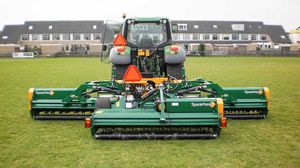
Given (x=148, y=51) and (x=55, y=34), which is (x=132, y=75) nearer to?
(x=148, y=51)

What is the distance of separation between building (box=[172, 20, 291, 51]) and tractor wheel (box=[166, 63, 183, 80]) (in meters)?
64.9

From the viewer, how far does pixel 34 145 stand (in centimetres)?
667

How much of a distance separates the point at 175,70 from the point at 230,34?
69965 mm

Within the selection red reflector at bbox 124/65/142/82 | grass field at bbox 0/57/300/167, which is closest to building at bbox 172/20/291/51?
red reflector at bbox 124/65/142/82

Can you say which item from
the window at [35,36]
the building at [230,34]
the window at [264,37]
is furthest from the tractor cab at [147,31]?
the window at [264,37]

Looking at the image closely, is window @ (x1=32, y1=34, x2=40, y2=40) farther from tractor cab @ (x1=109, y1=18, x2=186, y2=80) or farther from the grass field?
the grass field

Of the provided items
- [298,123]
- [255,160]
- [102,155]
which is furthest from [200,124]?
[298,123]

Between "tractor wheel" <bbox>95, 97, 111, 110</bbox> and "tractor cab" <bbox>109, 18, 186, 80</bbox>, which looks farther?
"tractor cab" <bbox>109, 18, 186, 80</bbox>

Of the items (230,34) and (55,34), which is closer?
(55,34)

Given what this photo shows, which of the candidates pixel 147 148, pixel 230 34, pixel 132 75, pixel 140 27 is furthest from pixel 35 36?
pixel 147 148

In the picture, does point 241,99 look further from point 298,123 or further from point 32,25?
point 32,25

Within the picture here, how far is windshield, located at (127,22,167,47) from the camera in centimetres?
1101

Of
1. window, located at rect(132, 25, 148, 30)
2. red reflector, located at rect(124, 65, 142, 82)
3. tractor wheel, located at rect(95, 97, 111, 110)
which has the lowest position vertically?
tractor wheel, located at rect(95, 97, 111, 110)

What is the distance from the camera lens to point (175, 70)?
10398mm
